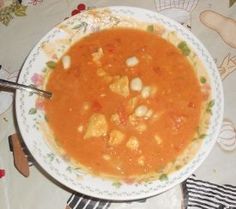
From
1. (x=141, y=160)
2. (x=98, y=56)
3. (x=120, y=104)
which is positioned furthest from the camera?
(x=98, y=56)

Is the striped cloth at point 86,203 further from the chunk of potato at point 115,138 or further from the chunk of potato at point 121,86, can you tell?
the chunk of potato at point 121,86

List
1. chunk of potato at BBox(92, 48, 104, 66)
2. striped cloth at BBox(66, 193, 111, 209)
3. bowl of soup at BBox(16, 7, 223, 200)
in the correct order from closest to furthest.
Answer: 1. bowl of soup at BBox(16, 7, 223, 200)
2. striped cloth at BBox(66, 193, 111, 209)
3. chunk of potato at BBox(92, 48, 104, 66)

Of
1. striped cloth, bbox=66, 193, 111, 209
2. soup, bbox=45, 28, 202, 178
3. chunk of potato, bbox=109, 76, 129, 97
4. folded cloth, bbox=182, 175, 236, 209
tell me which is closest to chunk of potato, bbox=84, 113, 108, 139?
soup, bbox=45, 28, 202, 178

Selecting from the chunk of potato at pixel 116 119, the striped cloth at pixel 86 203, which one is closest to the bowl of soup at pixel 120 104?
the chunk of potato at pixel 116 119

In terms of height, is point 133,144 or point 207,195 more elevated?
point 133,144

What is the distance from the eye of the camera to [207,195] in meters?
1.48

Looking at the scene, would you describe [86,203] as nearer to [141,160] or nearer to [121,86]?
[141,160]

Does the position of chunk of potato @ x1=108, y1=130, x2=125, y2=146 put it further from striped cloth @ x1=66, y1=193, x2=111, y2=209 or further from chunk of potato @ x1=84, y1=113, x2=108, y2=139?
striped cloth @ x1=66, y1=193, x2=111, y2=209

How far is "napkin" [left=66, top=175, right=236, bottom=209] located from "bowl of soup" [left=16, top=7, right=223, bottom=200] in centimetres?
16

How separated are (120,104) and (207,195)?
0.47 metres

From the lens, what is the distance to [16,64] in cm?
183

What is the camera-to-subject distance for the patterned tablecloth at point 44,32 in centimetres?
152

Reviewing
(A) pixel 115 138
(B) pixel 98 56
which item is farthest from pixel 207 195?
(B) pixel 98 56

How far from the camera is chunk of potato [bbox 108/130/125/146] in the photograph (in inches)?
57.0
